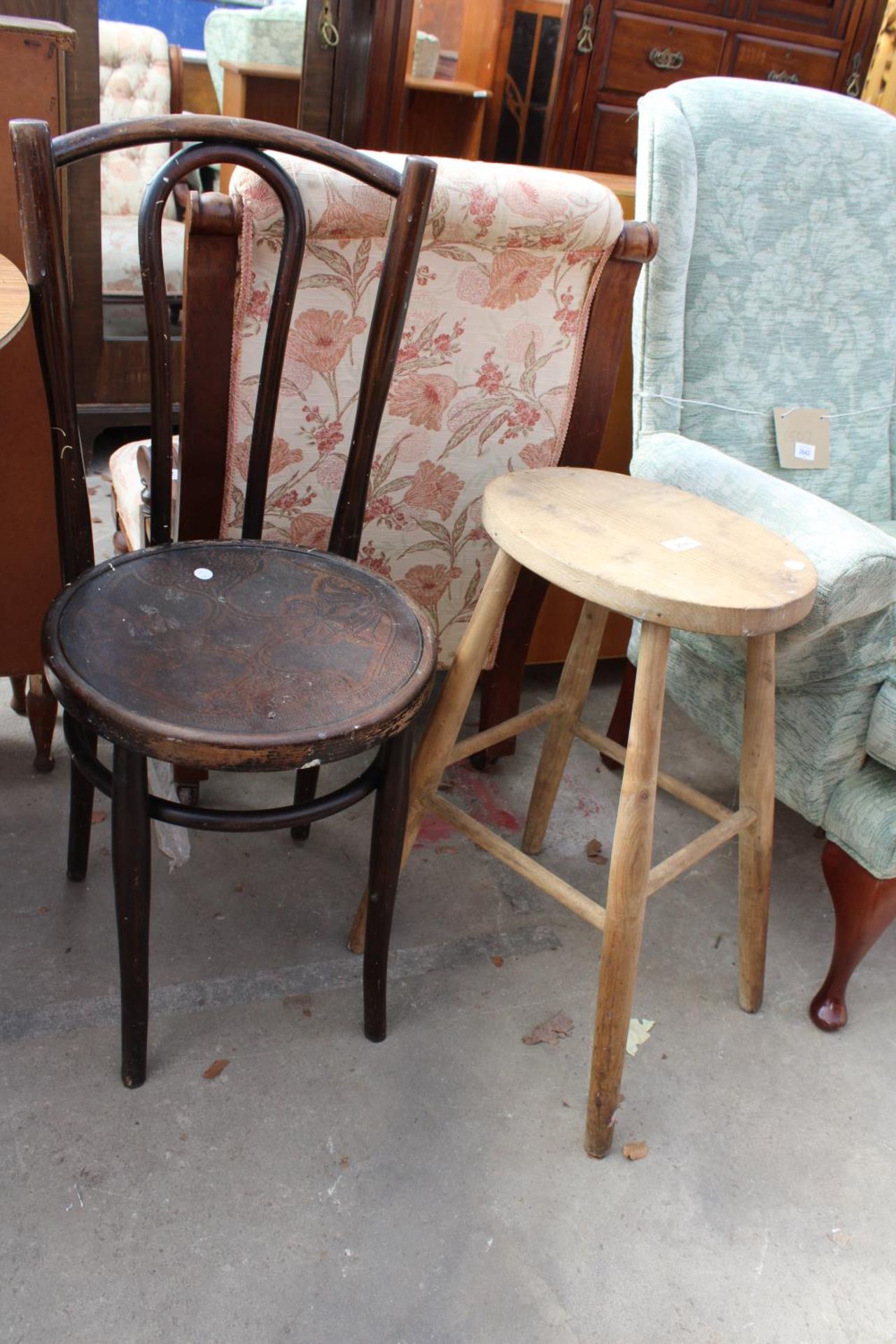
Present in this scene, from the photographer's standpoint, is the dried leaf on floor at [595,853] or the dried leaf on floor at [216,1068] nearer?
the dried leaf on floor at [216,1068]

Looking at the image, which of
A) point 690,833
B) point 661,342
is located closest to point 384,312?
point 661,342

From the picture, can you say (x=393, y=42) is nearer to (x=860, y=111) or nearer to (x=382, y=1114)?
(x=860, y=111)

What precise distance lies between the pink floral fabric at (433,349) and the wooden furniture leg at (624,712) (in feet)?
1.13

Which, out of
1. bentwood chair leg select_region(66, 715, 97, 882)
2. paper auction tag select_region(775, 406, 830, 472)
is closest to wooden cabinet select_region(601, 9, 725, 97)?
paper auction tag select_region(775, 406, 830, 472)

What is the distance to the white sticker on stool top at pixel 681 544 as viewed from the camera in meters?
1.22

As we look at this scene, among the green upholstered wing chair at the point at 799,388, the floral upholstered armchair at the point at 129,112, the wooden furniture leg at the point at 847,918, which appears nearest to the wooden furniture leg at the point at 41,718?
the green upholstered wing chair at the point at 799,388

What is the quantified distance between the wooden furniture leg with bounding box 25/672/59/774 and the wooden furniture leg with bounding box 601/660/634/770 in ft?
3.02

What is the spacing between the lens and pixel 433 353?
1421mm

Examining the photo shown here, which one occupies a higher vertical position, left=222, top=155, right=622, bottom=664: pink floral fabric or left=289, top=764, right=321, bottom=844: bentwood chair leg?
left=222, top=155, right=622, bottom=664: pink floral fabric

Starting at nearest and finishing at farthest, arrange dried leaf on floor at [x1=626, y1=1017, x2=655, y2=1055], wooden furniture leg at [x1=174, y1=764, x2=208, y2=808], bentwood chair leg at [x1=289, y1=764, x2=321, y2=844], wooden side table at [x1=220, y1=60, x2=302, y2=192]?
1. dried leaf on floor at [x1=626, y1=1017, x2=655, y2=1055]
2. bentwood chair leg at [x1=289, y1=764, x2=321, y2=844]
3. wooden furniture leg at [x1=174, y1=764, x2=208, y2=808]
4. wooden side table at [x1=220, y1=60, x2=302, y2=192]

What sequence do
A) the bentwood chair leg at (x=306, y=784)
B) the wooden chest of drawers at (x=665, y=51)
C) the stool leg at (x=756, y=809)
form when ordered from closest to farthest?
the stool leg at (x=756, y=809), the bentwood chair leg at (x=306, y=784), the wooden chest of drawers at (x=665, y=51)

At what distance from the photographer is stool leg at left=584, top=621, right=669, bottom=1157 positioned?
1.16m

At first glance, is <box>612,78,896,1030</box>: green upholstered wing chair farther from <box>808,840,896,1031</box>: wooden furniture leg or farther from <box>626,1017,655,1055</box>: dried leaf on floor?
<box>626,1017,655,1055</box>: dried leaf on floor

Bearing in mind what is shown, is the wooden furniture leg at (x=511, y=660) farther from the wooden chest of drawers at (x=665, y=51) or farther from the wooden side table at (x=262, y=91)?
the wooden chest of drawers at (x=665, y=51)
